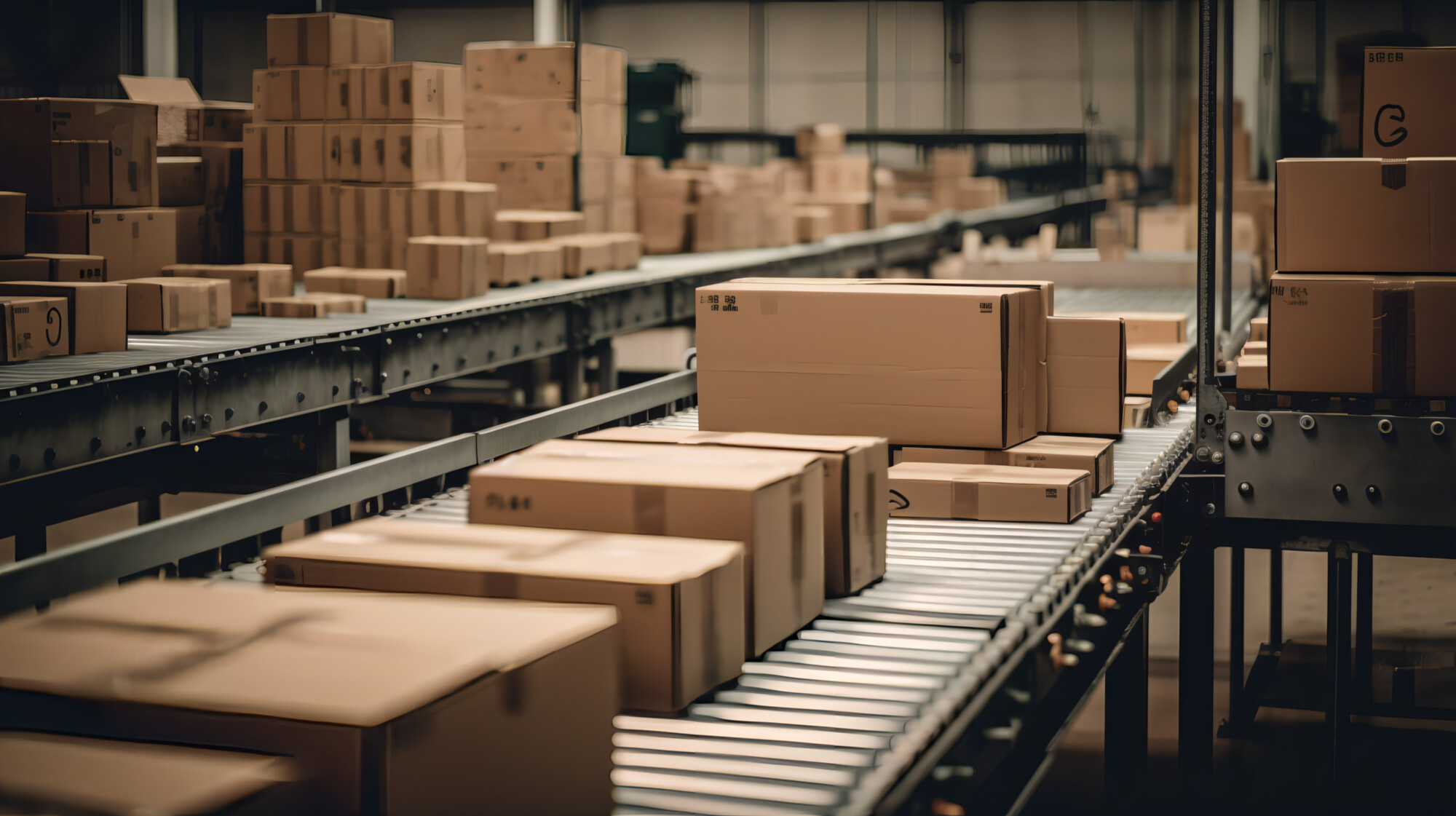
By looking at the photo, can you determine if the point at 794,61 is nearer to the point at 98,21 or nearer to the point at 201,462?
A: the point at 98,21

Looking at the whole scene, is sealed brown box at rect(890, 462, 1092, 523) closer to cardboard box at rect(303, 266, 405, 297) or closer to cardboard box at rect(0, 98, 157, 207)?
cardboard box at rect(303, 266, 405, 297)

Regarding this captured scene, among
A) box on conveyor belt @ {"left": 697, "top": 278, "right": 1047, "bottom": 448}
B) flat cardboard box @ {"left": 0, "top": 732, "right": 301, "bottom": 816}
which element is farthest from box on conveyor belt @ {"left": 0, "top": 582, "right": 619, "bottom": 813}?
box on conveyor belt @ {"left": 697, "top": 278, "right": 1047, "bottom": 448}

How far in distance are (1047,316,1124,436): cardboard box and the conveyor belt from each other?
0.89 meters

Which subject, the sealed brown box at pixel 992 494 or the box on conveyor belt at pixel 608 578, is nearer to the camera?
the box on conveyor belt at pixel 608 578

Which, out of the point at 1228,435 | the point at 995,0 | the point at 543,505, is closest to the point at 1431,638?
the point at 1228,435

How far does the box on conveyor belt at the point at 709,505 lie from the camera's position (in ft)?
9.37

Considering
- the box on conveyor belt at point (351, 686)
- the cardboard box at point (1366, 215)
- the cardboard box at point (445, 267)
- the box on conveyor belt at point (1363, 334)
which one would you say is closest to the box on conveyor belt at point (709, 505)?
the box on conveyor belt at point (351, 686)

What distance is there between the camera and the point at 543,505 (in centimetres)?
304

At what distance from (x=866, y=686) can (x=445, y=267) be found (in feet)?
17.8

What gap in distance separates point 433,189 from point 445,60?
693 inches

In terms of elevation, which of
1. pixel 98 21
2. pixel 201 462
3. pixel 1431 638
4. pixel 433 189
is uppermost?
pixel 98 21

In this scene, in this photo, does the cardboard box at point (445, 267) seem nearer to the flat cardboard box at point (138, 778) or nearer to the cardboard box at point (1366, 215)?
the cardboard box at point (1366, 215)

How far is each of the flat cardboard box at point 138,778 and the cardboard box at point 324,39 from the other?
287 inches

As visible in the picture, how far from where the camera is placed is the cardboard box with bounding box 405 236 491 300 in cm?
770
